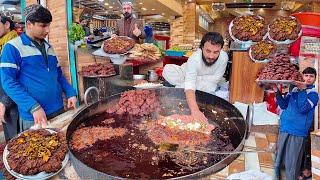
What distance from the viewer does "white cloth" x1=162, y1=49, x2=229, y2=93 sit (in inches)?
106

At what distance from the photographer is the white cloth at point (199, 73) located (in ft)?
8.86

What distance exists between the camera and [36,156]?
140 cm

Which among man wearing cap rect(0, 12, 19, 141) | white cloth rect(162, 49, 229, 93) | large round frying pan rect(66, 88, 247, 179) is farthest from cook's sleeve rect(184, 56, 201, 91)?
man wearing cap rect(0, 12, 19, 141)

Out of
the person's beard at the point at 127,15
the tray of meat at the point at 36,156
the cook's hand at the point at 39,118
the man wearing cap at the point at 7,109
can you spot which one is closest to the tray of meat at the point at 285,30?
the tray of meat at the point at 36,156

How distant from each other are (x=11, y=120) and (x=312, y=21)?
3.44 meters

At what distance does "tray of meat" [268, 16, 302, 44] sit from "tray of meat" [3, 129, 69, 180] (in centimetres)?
195

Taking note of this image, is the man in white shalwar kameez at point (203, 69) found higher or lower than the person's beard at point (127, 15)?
lower

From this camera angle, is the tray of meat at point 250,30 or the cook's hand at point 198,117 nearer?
the cook's hand at point 198,117

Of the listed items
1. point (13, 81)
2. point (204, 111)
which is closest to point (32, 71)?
point (13, 81)

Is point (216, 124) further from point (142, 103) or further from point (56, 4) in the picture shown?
point (56, 4)

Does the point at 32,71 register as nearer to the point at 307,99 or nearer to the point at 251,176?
the point at 251,176

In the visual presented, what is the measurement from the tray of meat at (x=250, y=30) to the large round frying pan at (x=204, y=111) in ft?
2.15

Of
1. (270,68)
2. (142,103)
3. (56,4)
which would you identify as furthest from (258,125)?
(56,4)

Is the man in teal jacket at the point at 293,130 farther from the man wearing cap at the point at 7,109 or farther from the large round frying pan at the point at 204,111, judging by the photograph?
the man wearing cap at the point at 7,109
